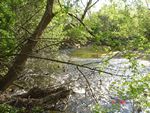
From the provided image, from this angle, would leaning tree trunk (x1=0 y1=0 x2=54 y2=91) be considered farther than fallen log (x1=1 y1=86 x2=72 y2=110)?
No

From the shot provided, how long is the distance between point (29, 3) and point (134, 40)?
6561mm

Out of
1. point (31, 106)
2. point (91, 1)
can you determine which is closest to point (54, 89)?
point (31, 106)

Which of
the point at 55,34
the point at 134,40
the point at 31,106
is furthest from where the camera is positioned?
the point at 55,34

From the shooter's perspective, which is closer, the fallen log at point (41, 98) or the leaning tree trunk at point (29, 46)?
the leaning tree trunk at point (29, 46)

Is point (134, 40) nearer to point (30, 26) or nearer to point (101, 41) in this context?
point (101, 41)

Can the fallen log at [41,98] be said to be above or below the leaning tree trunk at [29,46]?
below

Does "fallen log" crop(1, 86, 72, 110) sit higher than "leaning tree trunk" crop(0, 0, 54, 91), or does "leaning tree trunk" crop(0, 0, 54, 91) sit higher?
"leaning tree trunk" crop(0, 0, 54, 91)

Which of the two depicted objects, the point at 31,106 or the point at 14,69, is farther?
the point at 31,106

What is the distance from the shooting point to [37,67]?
12.5 m

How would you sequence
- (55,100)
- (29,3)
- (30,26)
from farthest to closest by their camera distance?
(30,26) → (29,3) → (55,100)

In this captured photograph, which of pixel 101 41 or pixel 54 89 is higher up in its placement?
pixel 101 41

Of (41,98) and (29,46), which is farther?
(41,98)

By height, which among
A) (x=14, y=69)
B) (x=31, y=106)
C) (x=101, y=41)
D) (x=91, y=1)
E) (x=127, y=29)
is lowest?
(x=31, y=106)

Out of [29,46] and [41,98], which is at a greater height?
[29,46]
